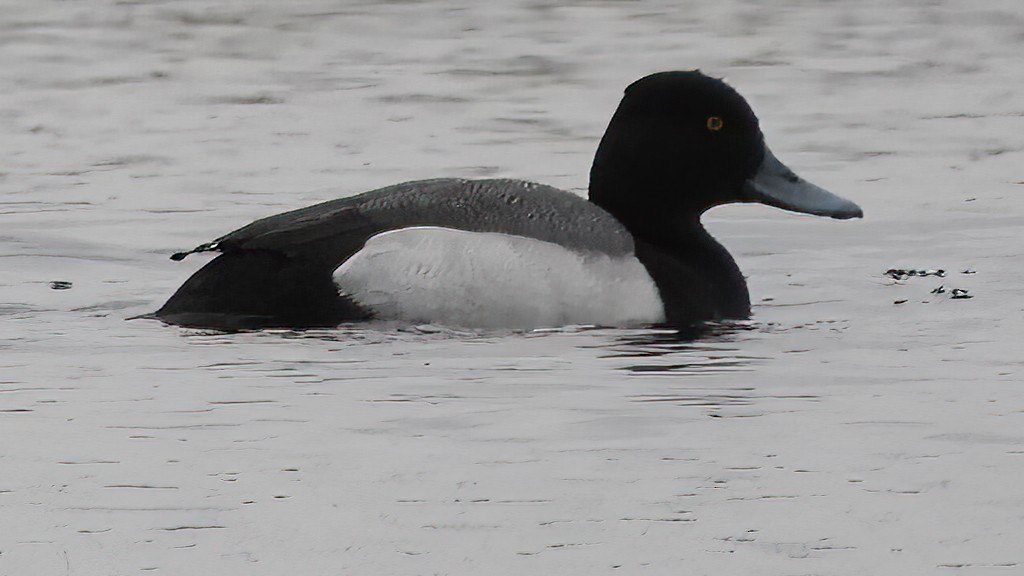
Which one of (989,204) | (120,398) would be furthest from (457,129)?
(120,398)

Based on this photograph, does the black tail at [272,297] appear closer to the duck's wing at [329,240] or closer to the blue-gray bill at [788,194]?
the duck's wing at [329,240]

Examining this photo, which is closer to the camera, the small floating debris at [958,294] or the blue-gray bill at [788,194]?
the small floating debris at [958,294]

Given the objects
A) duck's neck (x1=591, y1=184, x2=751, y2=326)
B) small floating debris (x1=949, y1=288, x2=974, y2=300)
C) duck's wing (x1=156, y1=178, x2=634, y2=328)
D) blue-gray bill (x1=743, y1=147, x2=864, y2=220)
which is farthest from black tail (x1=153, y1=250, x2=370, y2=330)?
small floating debris (x1=949, y1=288, x2=974, y2=300)

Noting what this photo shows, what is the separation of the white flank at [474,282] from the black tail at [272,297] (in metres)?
0.06

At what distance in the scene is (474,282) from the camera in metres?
7.16

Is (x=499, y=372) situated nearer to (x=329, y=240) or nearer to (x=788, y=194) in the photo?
(x=329, y=240)

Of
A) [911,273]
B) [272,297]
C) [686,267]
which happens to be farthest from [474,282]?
[911,273]

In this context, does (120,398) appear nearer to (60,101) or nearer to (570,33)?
(60,101)

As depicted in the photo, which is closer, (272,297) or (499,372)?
(499,372)

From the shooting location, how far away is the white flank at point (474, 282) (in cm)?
714

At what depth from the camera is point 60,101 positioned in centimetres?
1286

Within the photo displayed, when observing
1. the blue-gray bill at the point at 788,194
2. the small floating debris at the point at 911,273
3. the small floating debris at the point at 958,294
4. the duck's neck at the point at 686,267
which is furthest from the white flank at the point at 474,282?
the small floating debris at the point at 911,273

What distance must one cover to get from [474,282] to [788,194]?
1.43 m

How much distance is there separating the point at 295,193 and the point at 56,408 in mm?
4116
